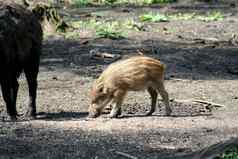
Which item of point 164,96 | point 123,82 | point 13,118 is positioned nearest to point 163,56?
point 164,96

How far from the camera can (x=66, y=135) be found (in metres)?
9.30

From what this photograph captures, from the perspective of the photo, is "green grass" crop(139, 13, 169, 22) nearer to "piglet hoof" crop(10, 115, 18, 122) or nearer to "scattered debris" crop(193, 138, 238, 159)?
"piglet hoof" crop(10, 115, 18, 122)

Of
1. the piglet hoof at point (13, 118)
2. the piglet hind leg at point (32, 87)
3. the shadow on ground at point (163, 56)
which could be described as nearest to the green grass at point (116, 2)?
the shadow on ground at point (163, 56)

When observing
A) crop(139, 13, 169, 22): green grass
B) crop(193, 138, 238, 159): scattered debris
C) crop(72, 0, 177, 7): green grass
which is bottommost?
crop(72, 0, 177, 7): green grass

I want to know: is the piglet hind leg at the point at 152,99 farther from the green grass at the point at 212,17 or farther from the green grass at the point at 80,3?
the green grass at the point at 80,3

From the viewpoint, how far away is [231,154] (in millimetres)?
7266

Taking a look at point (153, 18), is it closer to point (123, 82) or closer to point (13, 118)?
point (123, 82)

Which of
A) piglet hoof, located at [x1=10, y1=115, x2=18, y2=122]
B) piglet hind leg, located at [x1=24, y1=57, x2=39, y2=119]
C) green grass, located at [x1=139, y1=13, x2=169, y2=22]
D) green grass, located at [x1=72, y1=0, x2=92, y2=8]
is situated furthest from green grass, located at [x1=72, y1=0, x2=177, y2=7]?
piglet hoof, located at [x1=10, y1=115, x2=18, y2=122]

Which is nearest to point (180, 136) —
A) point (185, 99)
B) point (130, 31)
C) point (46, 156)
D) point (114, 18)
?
point (46, 156)

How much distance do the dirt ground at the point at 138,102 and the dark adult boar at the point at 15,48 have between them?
15.2 inches

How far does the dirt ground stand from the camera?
8.66m

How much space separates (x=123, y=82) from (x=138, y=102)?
1447 mm

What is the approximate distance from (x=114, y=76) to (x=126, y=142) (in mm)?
2477

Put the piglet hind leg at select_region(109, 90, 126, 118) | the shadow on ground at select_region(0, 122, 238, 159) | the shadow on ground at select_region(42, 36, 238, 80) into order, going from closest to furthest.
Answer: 1. the shadow on ground at select_region(0, 122, 238, 159)
2. the piglet hind leg at select_region(109, 90, 126, 118)
3. the shadow on ground at select_region(42, 36, 238, 80)
